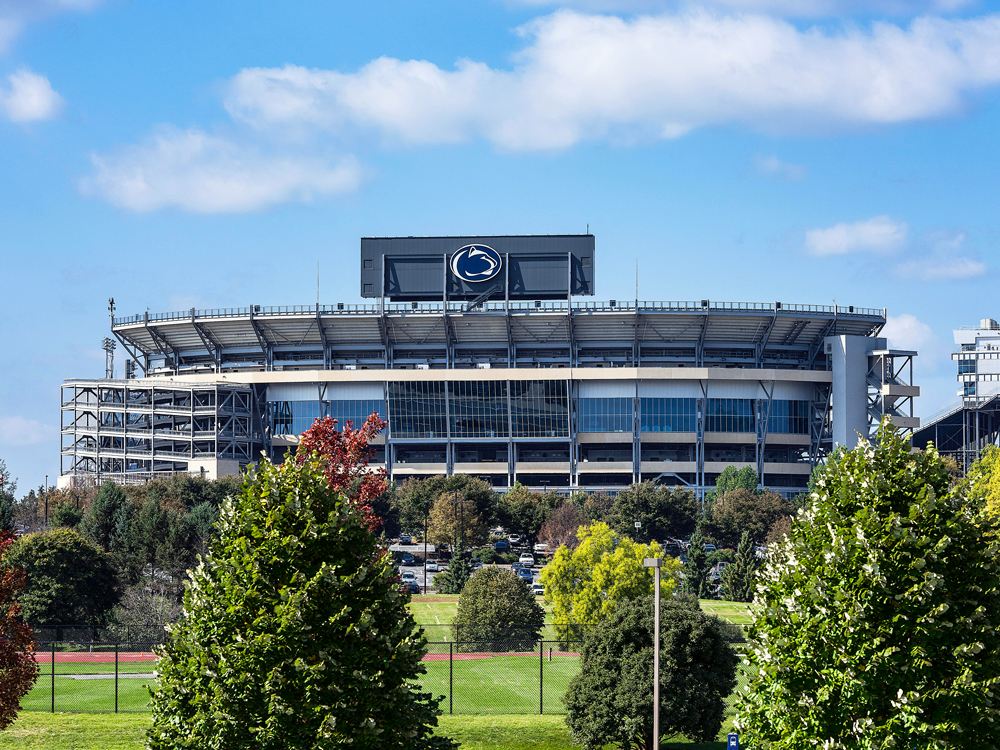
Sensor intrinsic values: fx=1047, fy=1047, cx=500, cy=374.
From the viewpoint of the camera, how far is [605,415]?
139500 millimetres

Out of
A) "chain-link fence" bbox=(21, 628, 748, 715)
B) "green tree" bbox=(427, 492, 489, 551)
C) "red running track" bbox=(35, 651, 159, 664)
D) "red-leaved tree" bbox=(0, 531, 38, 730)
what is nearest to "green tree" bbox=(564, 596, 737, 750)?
"chain-link fence" bbox=(21, 628, 748, 715)

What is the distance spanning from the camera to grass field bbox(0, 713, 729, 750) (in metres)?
32.6

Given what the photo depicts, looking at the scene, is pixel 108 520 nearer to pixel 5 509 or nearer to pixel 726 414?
pixel 5 509

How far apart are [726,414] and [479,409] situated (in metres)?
32.8

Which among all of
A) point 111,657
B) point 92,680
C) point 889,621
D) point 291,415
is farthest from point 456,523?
point 889,621

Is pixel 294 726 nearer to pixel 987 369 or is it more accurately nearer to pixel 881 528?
pixel 881 528

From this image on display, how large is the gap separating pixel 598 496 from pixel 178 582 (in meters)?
59.8

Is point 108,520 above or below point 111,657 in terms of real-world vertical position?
above

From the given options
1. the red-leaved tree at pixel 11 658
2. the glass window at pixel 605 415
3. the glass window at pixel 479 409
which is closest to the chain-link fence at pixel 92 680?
the red-leaved tree at pixel 11 658

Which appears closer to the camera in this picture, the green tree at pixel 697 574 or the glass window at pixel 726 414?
the green tree at pixel 697 574

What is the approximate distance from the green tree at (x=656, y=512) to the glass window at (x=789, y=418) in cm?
3982

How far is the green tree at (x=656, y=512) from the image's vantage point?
96.6 metres

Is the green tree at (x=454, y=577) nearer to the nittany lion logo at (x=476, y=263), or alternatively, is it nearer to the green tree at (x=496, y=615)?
the green tree at (x=496, y=615)

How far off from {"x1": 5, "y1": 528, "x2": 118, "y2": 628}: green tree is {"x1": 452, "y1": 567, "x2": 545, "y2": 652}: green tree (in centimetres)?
2258
